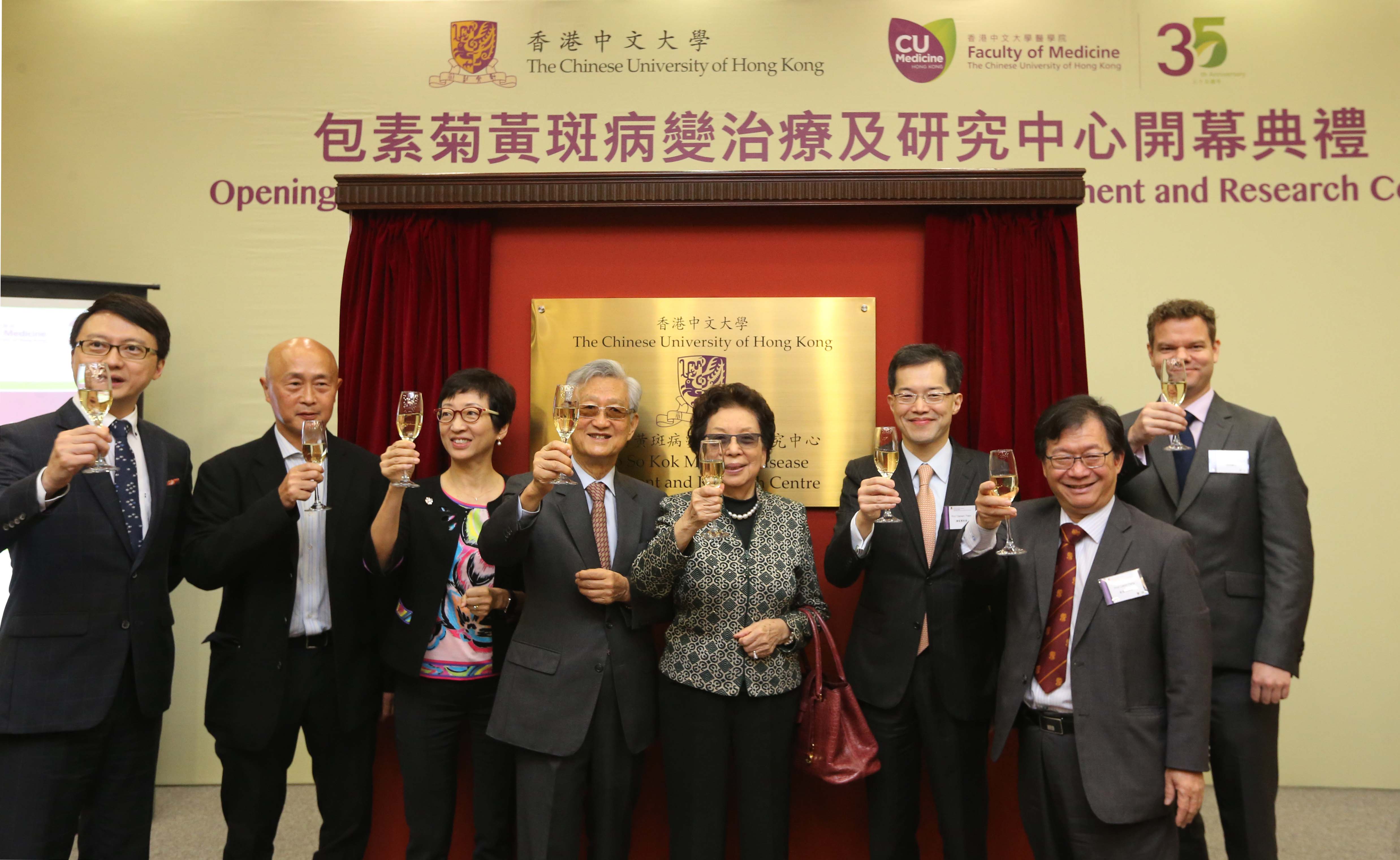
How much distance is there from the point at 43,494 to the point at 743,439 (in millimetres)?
1967

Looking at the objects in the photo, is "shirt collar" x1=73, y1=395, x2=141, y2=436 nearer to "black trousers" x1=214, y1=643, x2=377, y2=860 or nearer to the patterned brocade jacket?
"black trousers" x1=214, y1=643, x2=377, y2=860

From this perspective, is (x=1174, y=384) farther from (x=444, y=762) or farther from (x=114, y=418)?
(x=114, y=418)

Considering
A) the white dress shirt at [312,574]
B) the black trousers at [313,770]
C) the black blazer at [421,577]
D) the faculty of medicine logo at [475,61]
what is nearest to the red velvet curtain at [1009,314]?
the black blazer at [421,577]

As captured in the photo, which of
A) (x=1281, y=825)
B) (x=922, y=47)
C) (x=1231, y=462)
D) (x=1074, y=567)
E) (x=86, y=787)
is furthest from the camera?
(x=922, y=47)

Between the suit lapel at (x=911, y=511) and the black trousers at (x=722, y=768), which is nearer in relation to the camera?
the black trousers at (x=722, y=768)

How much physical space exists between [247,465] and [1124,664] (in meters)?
2.73

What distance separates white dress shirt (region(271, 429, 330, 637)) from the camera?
2672mm

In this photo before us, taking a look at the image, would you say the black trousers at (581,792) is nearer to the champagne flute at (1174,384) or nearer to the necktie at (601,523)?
the necktie at (601,523)

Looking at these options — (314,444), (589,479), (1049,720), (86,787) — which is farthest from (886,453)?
(86,787)

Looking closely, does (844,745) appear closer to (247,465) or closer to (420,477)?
(420,477)

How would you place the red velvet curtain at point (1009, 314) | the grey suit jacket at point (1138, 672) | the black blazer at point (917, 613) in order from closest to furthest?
the grey suit jacket at point (1138, 672) < the black blazer at point (917, 613) < the red velvet curtain at point (1009, 314)

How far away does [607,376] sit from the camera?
2818mm

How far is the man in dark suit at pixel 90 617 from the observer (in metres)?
2.32

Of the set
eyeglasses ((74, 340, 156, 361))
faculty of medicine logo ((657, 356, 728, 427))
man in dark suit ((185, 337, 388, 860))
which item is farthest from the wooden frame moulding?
eyeglasses ((74, 340, 156, 361))
